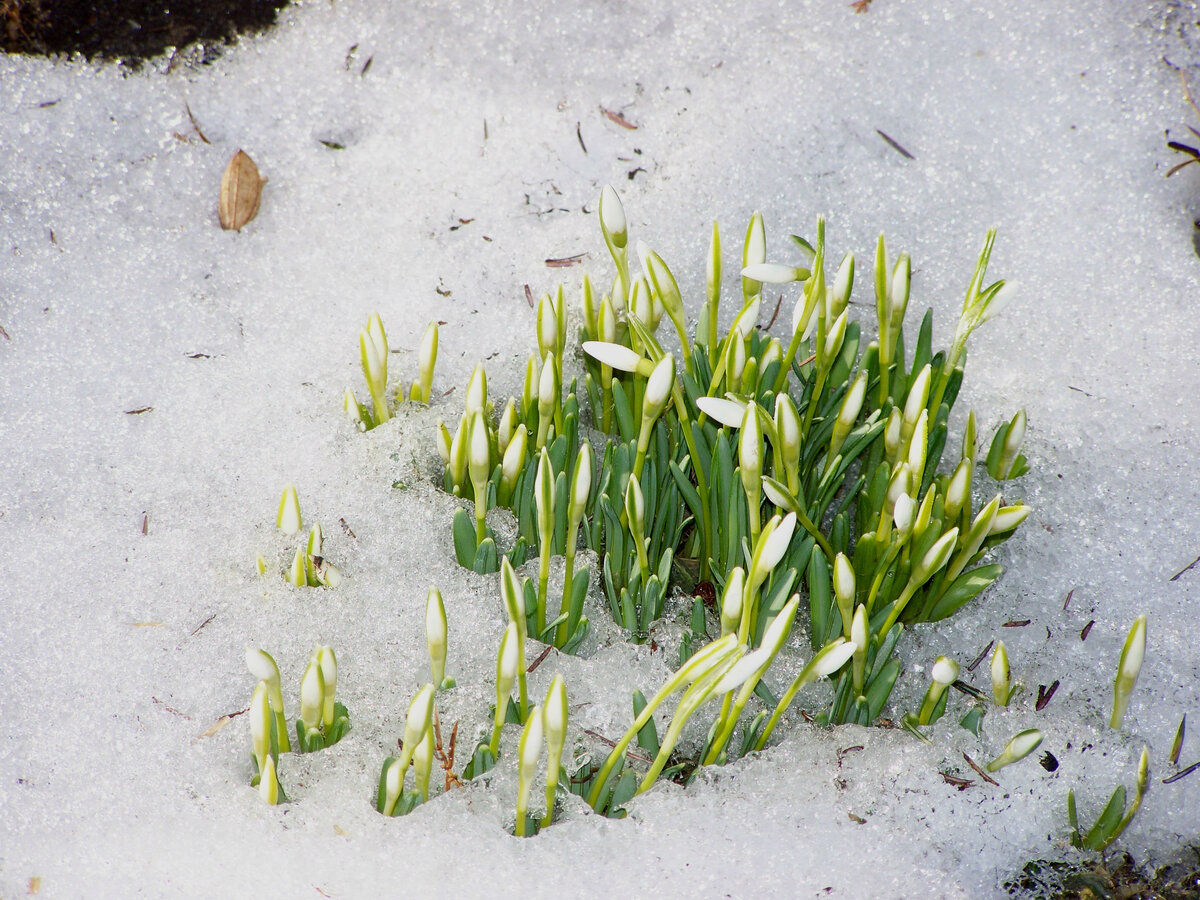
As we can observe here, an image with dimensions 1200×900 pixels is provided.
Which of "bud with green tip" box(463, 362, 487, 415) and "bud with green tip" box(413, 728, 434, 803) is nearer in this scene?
"bud with green tip" box(413, 728, 434, 803)

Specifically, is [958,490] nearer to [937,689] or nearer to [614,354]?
[937,689]

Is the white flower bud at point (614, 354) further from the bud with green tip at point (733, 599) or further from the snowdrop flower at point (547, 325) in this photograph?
the bud with green tip at point (733, 599)

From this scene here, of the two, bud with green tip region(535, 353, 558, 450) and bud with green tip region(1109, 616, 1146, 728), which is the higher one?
bud with green tip region(535, 353, 558, 450)

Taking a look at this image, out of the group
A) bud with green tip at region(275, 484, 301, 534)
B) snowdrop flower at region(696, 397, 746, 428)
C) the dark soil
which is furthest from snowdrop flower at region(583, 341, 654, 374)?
the dark soil

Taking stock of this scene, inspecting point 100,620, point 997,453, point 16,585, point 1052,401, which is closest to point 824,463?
point 997,453

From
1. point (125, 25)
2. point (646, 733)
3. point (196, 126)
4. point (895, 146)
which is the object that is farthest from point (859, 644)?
point (125, 25)

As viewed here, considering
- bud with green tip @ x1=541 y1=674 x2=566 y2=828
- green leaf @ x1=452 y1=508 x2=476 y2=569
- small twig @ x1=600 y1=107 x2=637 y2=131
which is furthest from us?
small twig @ x1=600 y1=107 x2=637 y2=131

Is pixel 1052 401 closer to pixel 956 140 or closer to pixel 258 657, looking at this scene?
pixel 956 140

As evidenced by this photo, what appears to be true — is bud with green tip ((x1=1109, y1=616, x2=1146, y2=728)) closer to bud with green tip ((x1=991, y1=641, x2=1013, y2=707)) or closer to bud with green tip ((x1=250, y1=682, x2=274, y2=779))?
bud with green tip ((x1=991, y1=641, x2=1013, y2=707))
